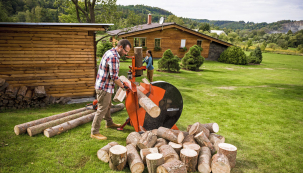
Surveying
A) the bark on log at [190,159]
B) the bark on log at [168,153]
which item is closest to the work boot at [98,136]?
the bark on log at [168,153]

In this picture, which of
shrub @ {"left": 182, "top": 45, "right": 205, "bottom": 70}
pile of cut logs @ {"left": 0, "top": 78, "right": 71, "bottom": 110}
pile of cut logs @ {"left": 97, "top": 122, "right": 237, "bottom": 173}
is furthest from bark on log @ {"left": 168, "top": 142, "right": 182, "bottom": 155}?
shrub @ {"left": 182, "top": 45, "right": 205, "bottom": 70}

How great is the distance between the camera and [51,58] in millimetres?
6992

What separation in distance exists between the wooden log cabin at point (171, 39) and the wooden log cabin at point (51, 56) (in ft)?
49.3

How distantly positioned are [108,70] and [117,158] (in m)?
1.93

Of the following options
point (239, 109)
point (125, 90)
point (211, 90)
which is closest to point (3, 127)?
point (125, 90)

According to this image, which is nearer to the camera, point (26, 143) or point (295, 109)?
point (26, 143)

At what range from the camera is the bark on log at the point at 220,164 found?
309cm

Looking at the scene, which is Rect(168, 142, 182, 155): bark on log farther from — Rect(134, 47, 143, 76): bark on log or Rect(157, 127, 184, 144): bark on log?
Rect(134, 47, 143, 76): bark on log

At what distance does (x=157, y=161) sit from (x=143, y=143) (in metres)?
0.69

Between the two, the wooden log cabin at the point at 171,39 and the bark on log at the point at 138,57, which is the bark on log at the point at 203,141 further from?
the wooden log cabin at the point at 171,39

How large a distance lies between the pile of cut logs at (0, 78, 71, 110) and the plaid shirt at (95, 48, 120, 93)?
390 centimetres

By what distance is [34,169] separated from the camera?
320 cm

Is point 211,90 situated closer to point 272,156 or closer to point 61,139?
point 272,156

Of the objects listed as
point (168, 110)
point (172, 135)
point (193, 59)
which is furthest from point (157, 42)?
point (172, 135)
